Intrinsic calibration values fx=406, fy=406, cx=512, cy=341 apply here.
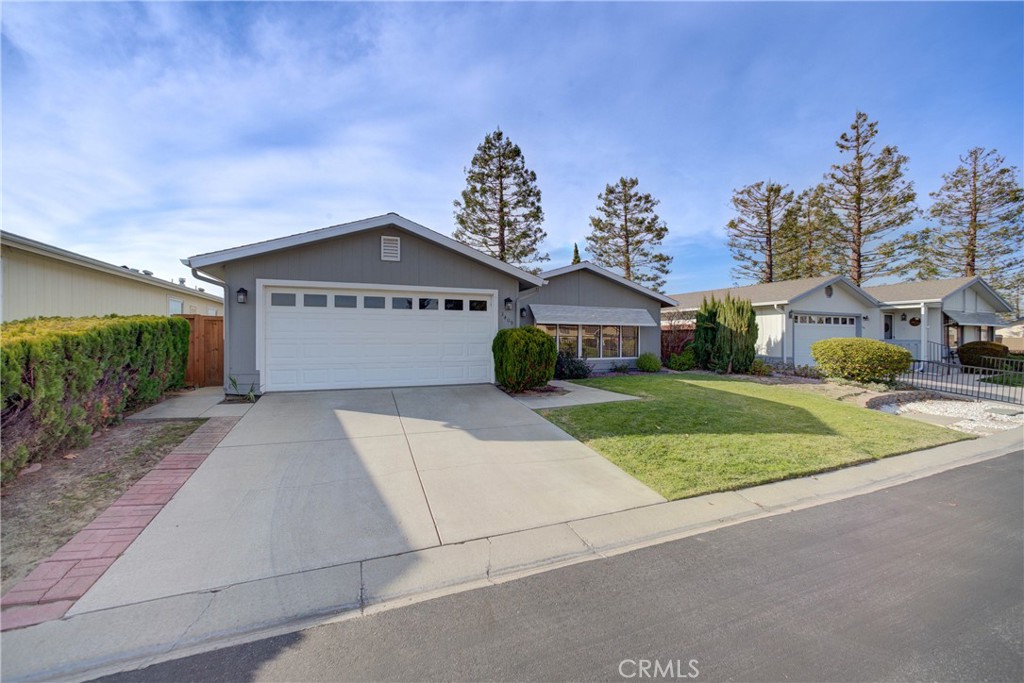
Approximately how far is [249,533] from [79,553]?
1.06 meters

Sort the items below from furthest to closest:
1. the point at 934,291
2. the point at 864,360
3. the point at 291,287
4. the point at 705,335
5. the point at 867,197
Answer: the point at 867,197 < the point at 934,291 < the point at 705,335 < the point at 864,360 < the point at 291,287

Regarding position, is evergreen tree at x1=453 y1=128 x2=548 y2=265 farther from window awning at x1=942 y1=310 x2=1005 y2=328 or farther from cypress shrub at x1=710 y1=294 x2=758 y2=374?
window awning at x1=942 y1=310 x2=1005 y2=328

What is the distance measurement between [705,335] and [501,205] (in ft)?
43.0

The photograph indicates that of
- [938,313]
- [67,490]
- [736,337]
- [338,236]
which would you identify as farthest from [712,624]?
[938,313]

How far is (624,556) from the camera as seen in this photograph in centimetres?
317

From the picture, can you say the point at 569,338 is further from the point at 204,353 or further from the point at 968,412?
the point at 204,353

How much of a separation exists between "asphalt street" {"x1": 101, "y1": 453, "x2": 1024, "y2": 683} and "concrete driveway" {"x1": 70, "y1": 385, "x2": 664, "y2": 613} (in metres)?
A: 0.76

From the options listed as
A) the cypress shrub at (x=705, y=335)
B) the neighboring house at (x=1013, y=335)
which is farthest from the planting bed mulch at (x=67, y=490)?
the neighboring house at (x=1013, y=335)

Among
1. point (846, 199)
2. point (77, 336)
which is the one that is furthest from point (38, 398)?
point (846, 199)

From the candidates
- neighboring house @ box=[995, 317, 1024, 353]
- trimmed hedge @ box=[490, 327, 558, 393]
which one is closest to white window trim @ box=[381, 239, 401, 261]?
trimmed hedge @ box=[490, 327, 558, 393]

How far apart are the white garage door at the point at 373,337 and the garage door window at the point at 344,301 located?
0.02 meters

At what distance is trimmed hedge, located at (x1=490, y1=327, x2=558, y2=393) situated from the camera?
9008mm

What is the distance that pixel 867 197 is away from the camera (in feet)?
79.3

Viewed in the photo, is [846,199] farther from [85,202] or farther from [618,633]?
[85,202]
